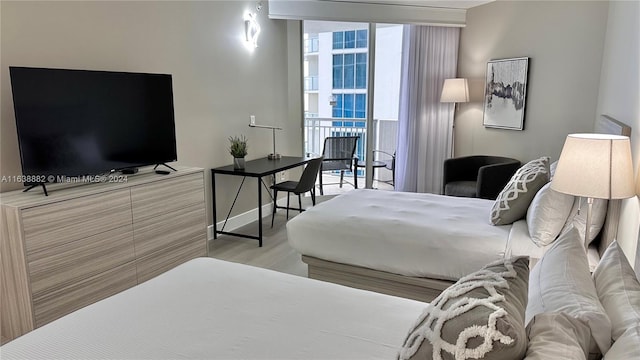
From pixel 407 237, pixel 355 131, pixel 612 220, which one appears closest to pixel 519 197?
pixel 612 220

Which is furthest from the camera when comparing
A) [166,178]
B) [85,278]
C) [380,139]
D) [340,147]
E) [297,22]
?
[380,139]

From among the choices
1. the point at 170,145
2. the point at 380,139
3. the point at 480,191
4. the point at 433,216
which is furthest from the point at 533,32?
the point at 170,145

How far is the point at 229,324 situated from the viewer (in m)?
1.50

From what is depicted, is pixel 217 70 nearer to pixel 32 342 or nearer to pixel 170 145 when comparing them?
pixel 170 145

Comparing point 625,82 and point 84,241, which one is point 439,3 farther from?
point 84,241

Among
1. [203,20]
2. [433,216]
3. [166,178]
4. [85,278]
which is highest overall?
[203,20]

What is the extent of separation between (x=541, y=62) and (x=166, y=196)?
13.3 feet

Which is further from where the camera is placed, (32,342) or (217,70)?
(217,70)

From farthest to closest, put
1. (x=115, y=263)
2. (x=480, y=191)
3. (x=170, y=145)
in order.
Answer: (x=480, y=191), (x=170, y=145), (x=115, y=263)

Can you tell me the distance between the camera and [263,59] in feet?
16.1

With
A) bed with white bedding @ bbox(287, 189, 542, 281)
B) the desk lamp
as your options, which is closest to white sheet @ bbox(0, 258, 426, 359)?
bed with white bedding @ bbox(287, 189, 542, 281)

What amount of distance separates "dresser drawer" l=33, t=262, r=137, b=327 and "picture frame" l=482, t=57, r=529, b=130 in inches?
167

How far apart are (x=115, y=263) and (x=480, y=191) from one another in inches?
130

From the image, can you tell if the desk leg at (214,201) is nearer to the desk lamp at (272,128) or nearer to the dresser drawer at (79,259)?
the desk lamp at (272,128)
